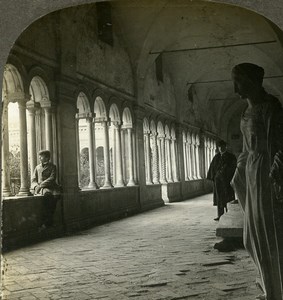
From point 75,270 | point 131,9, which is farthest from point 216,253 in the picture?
point 131,9

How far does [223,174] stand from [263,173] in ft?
19.7

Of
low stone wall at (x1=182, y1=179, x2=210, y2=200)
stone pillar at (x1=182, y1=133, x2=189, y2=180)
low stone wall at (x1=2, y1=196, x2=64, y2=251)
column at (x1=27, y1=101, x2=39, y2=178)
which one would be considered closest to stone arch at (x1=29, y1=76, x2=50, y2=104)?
column at (x1=27, y1=101, x2=39, y2=178)

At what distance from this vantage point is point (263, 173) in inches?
135

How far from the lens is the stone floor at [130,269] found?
439cm

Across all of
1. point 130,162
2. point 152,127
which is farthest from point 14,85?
point 152,127

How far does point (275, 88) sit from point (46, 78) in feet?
48.3

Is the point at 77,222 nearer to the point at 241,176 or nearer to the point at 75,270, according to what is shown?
the point at 75,270

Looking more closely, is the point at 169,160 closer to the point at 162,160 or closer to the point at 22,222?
the point at 162,160

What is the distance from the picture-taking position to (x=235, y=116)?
32.6 metres

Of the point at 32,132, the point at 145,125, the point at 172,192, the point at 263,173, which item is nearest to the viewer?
the point at 263,173

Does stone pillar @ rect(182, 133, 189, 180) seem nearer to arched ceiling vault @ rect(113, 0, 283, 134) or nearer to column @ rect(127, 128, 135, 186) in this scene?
arched ceiling vault @ rect(113, 0, 283, 134)

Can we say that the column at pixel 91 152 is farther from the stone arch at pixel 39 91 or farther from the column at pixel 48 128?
the stone arch at pixel 39 91

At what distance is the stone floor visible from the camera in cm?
439

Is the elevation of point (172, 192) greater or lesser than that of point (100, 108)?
lesser
